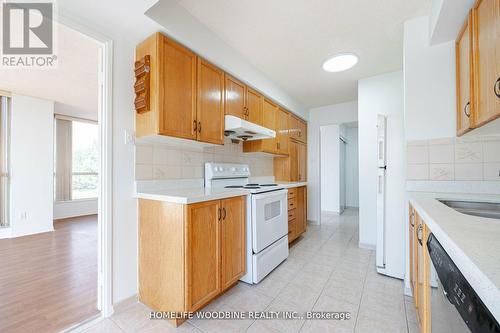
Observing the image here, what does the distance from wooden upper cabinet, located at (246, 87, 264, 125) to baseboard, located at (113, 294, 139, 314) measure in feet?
7.01

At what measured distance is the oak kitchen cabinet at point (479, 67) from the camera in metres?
1.03

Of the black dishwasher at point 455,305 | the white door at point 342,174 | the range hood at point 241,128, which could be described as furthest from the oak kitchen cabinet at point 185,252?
the white door at point 342,174

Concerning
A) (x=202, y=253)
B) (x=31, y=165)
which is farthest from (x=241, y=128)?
(x=31, y=165)

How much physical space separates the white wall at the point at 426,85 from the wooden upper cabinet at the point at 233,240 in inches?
65.8

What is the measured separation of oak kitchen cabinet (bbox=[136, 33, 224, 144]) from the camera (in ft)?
5.11

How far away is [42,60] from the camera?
103 inches

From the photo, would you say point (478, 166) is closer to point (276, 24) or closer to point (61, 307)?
point (276, 24)

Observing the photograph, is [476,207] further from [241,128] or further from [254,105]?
[254,105]

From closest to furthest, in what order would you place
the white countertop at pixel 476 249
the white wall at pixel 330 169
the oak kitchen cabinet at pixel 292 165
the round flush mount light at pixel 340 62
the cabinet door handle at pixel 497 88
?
1. the white countertop at pixel 476 249
2. the cabinet door handle at pixel 497 88
3. the round flush mount light at pixel 340 62
4. the oak kitchen cabinet at pixel 292 165
5. the white wall at pixel 330 169

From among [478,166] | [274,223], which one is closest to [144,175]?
[274,223]

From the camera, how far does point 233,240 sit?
1.81 metres

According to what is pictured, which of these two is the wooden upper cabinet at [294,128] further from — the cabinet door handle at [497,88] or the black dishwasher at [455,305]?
the black dishwasher at [455,305]

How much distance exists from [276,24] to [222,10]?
0.51 m

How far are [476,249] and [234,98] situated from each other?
2251 millimetres
